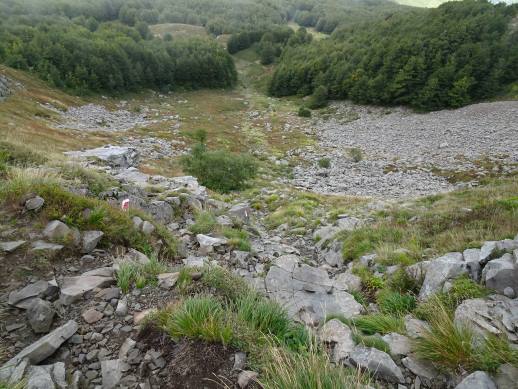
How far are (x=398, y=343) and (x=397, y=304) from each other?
160cm

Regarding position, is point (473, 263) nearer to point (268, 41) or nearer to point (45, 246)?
point (45, 246)

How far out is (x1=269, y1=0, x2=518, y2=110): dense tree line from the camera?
52938 millimetres

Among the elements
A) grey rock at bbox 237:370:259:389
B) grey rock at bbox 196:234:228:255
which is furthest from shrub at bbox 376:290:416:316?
grey rock at bbox 196:234:228:255

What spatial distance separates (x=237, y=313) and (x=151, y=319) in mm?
1120

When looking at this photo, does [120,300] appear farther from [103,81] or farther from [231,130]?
[103,81]

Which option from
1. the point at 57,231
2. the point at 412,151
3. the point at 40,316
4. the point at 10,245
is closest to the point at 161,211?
the point at 57,231

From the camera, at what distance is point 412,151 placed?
117 feet

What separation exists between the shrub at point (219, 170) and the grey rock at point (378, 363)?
17.1 metres

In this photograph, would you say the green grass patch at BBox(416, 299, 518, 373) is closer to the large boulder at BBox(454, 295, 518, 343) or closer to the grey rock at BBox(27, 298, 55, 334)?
the large boulder at BBox(454, 295, 518, 343)

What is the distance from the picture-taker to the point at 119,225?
6.33m

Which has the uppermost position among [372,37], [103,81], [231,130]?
[372,37]

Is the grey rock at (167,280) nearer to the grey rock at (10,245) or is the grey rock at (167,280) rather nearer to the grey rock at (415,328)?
the grey rock at (10,245)

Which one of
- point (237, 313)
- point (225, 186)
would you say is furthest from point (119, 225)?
point (225, 186)

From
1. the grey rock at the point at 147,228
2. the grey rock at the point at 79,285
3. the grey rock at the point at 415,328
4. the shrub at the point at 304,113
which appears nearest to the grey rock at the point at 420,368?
the grey rock at the point at 415,328
